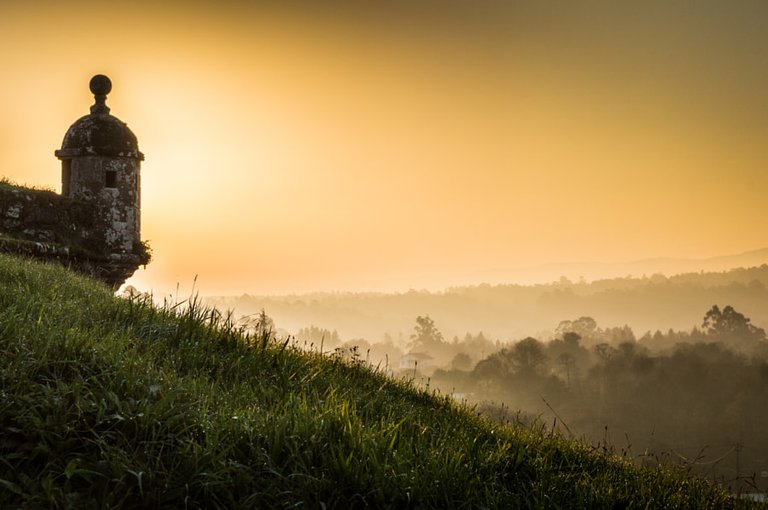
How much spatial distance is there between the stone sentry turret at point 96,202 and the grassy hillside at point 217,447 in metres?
6.99

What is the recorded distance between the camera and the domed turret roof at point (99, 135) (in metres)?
13.6

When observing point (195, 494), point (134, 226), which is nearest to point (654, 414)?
point (134, 226)

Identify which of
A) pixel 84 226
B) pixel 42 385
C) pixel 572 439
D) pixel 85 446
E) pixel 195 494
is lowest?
pixel 572 439

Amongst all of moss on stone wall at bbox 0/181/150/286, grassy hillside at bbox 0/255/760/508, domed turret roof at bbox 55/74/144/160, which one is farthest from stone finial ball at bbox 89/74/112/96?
grassy hillside at bbox 0/255/760/508

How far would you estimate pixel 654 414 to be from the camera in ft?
336

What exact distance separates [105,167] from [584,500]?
1213 cm

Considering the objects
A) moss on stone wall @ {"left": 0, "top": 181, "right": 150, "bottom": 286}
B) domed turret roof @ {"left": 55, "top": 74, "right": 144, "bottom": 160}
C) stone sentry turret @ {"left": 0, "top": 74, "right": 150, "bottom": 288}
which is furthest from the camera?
domed turret roof @ {"left": 55, "top": 74, "right": 144, "bottom": 160}

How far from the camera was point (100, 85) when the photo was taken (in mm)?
14133

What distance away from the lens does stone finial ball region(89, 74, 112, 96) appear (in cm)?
1413

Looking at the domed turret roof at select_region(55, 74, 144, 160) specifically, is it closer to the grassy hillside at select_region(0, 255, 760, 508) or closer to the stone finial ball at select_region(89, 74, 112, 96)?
the stone finial ball at select_region(89, 74, 112, 96)

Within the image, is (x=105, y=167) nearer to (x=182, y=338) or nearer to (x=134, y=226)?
(x=134, y=226)

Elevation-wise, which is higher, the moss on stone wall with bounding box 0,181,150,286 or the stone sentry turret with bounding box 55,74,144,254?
the stone sentry turret with bounding box 55,74,144,254

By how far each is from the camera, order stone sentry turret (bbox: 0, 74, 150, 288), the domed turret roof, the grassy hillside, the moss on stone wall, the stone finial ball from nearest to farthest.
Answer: the grassy hillside < the moss on stone wall < stone sentry turret (bbox: 0, 74, 150, 288) < the domed turret roof < the stone finial ball

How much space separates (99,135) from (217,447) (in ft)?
36.9
